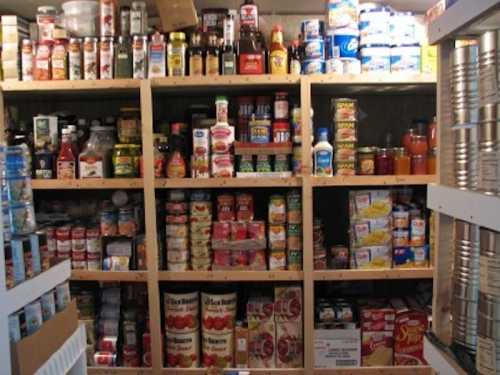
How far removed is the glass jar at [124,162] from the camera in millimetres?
2420

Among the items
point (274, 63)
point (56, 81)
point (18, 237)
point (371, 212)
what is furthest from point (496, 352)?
point (56, 81)

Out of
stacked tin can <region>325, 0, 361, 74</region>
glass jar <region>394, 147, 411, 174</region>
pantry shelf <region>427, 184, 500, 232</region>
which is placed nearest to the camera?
pantry shelf <region>427, 184, 500, 232</region>

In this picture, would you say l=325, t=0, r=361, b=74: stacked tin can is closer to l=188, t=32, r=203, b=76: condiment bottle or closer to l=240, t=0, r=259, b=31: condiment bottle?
l=240, t=0, r=259, b=31: condiment bottle

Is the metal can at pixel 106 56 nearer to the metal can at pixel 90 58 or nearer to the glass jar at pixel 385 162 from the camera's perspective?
the metal can at pixel 90 58

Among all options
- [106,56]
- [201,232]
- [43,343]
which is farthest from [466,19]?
[106,56]

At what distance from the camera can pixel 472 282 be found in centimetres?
102

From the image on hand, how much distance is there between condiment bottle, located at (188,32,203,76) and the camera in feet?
7.57

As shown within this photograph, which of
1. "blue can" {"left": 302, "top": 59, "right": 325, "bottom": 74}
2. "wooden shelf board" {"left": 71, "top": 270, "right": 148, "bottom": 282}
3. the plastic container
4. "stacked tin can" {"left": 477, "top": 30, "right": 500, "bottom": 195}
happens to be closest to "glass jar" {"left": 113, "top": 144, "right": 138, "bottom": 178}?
"wooden shelf board" {"left": 71, "top": 270, "right": 148, "bottom": 282}

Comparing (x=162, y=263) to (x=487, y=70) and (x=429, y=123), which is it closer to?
(x=429, y=123)

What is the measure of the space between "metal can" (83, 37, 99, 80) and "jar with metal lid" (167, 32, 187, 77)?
370 mm

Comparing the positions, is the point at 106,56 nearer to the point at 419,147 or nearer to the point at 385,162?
the point at 385,162

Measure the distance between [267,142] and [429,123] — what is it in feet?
2.79

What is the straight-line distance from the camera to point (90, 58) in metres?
2.35

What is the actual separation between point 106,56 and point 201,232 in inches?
38.3
